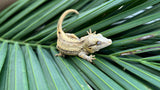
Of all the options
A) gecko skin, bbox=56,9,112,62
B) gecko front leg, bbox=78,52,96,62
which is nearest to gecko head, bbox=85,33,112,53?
gecko skin, bbox=56,9,112,62

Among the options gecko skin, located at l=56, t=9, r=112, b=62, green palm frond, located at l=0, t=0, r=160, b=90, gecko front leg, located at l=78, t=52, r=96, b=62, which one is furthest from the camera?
gecko skin, located at l=56, t=9, r=112, b=62

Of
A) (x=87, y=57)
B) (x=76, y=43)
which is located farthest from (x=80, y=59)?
(x=76, y=43)

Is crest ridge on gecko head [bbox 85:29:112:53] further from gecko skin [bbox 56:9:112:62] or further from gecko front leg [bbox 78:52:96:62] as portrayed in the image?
gecko front leg [bbox 78:52:96:62]

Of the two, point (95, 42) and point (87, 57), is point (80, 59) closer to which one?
point (87, 57)

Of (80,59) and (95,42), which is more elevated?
(95,42)

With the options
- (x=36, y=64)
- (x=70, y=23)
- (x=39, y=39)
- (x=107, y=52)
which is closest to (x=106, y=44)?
(x=107, y=52)

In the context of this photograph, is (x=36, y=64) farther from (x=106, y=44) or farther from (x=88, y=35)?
(x=106, y=44)
